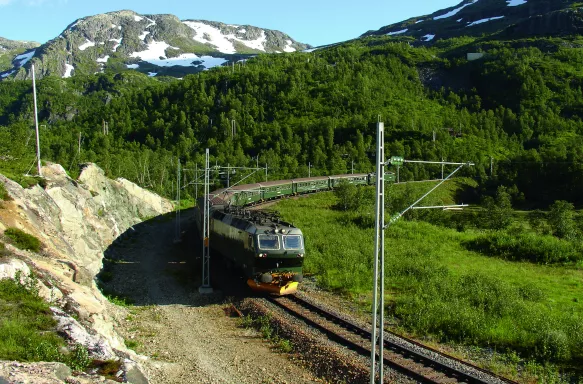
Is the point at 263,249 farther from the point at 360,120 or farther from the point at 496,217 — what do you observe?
the point at 360,120

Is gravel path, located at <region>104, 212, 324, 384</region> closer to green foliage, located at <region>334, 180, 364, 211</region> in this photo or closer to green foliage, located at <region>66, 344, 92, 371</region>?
green foliage, located at <region>66, 344, 92, 371</region>

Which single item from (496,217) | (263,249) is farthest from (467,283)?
(496,217)

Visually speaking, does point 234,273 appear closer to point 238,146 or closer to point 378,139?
point 378,139

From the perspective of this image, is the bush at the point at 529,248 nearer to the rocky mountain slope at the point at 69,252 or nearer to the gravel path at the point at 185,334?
the gravel path at the point at 185,334

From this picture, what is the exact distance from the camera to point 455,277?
25328mm

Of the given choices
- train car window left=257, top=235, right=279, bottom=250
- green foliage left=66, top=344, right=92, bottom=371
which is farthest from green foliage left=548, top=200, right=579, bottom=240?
green foliage left=66, top=344, right=92, bottom=371

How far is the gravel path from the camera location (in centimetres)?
1373

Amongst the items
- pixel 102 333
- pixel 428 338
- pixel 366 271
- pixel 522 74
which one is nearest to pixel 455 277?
pixel 366 271

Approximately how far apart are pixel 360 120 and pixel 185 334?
91523 mm

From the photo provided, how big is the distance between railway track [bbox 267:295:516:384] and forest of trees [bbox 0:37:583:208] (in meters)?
51.0

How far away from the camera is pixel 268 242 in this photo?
21344 millimetres

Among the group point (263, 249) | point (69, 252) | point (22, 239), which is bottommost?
point (69, 252)

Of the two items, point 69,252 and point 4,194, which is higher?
point 4,194

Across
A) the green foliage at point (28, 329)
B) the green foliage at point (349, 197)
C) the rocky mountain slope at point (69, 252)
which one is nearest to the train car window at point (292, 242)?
the rocky mountain slope at point (69, 252)
